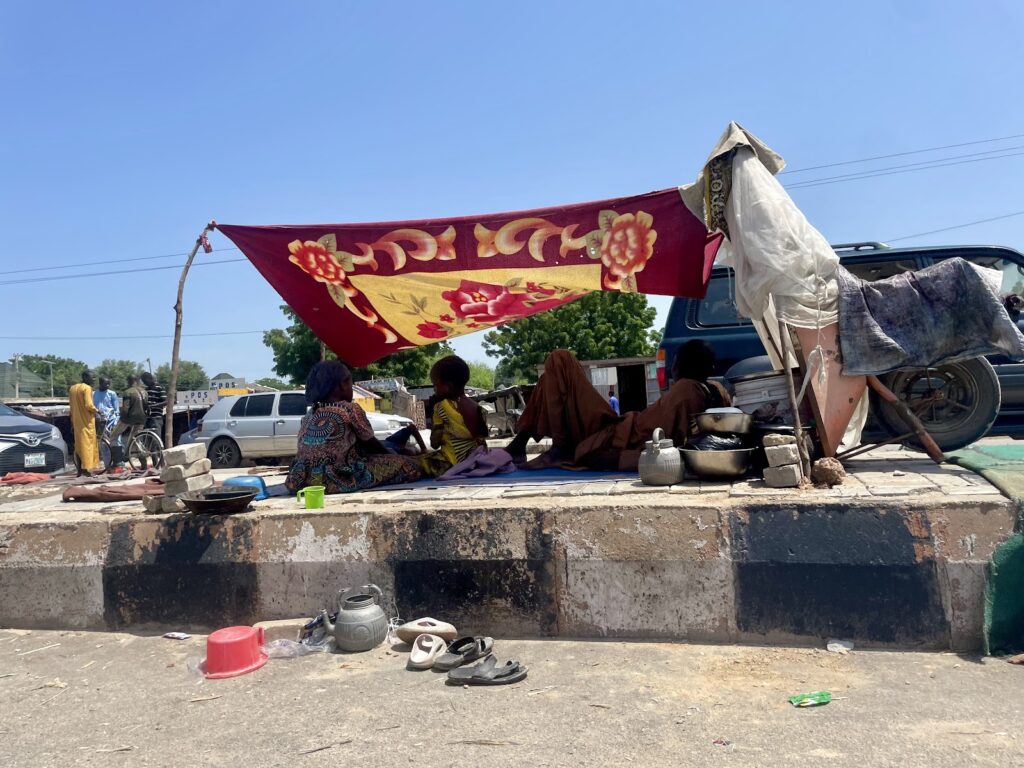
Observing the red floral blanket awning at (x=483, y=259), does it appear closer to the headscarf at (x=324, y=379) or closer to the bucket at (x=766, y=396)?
the headscarf at (x=324, y=379)

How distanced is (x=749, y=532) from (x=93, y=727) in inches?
111

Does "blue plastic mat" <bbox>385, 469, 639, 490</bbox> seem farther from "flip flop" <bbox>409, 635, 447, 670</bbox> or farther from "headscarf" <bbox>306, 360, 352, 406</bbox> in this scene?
"flip flop" <bbox>409, 635, 447, 670</bbox>

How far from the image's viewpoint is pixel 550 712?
261 centimetres

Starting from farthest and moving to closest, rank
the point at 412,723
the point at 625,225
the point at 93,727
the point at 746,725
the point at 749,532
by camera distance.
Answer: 1. the point at 625,225
2. the point at 749,532
3. the point at 93,727
4. the point at 412,723
5. the point at 746,725

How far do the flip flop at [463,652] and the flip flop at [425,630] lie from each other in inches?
4.1

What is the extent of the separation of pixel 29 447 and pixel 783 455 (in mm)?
9666

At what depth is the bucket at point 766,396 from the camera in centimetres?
393

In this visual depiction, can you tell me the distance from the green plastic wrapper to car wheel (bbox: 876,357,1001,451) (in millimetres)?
1990

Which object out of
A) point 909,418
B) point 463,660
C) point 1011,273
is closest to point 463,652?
point 463,660

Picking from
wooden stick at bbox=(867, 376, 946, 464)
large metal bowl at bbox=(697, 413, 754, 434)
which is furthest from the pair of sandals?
wooden stick at bbox=(867, 376, 946, 464)

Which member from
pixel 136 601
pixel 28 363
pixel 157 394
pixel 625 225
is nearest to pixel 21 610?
pixel 136 601

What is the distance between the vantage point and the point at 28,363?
251ft

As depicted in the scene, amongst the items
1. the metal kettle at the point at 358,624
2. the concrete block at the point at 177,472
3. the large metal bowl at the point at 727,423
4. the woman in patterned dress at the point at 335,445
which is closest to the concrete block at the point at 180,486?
the concrete block at the point at 177,472

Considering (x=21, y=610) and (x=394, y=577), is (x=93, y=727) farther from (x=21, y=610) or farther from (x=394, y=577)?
(x=21, y=610)
